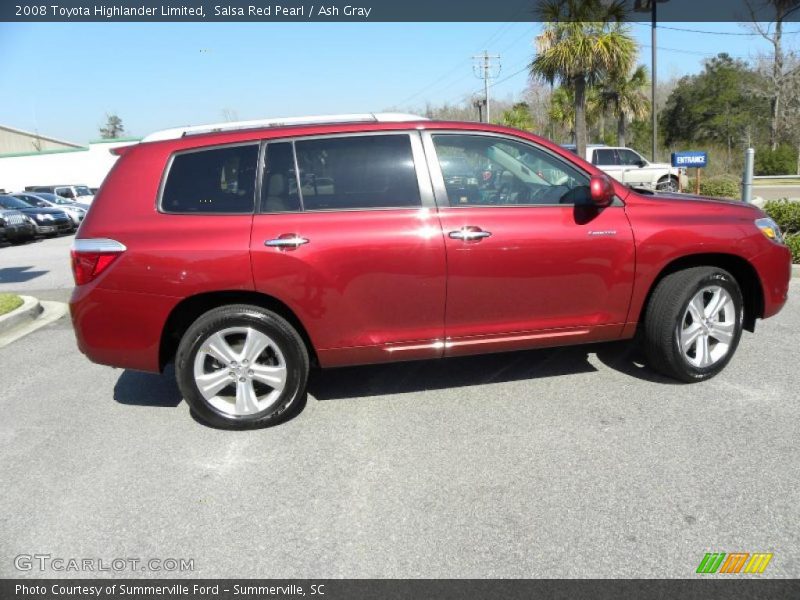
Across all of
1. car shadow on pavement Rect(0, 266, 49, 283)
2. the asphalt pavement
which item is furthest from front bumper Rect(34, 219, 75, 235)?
the asphalt pavement

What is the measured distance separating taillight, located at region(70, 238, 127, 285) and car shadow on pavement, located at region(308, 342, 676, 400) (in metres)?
1.65

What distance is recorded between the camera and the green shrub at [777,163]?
3073 centimetres

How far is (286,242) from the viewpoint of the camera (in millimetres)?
3514

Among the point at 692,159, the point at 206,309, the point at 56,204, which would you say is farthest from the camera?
the point at 56,204

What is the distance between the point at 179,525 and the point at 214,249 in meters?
1.55

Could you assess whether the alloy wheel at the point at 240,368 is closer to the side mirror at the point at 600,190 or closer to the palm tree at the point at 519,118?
the side mirror at the point at 600,190

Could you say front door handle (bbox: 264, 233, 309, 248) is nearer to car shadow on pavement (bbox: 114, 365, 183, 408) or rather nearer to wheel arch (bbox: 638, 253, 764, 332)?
car shadow on pavement (bbox: 114, 365, 183, 408)

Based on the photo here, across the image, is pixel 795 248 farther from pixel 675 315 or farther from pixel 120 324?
pixel 120 324

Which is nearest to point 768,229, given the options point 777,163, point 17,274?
point 17,274

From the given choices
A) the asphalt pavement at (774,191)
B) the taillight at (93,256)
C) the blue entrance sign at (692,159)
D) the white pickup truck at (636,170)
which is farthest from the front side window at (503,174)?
the asphalt pavement at (774,191)

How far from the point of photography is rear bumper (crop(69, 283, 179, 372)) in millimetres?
3555

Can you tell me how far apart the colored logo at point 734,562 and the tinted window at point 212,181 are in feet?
9.81

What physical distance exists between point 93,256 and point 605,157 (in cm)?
1888
